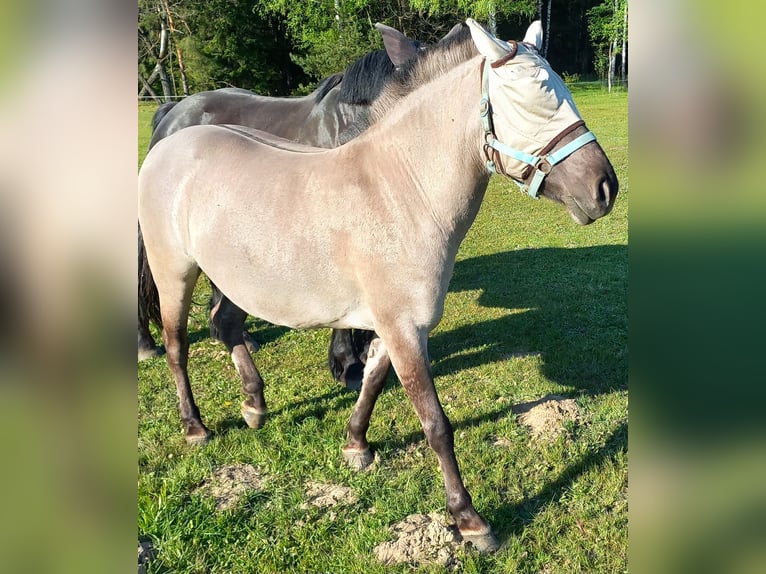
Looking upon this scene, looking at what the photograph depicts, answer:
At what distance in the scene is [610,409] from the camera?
13.2ft

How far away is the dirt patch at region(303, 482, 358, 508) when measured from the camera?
319 centimetres

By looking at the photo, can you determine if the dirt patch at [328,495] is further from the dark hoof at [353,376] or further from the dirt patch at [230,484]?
the dark hoof at [353,376]

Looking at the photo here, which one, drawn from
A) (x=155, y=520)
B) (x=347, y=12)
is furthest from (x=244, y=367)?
(x=347, y=12)

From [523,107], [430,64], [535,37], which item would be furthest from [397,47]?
[523,107]

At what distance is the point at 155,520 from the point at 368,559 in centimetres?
115

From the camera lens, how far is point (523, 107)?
2.23 m

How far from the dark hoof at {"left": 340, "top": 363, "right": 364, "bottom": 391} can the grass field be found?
0.34ft

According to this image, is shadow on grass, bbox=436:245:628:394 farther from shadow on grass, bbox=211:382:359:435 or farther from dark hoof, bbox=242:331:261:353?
dark hoof, bbox=242:331:261:353

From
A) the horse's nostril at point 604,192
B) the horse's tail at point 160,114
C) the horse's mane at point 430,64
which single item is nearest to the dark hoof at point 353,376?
the horse's mane at point 430,64

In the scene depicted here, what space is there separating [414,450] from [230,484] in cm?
117

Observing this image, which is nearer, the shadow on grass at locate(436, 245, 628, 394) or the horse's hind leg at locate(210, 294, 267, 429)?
the horse's hind leg at locate(210, 294, 267, 429)
